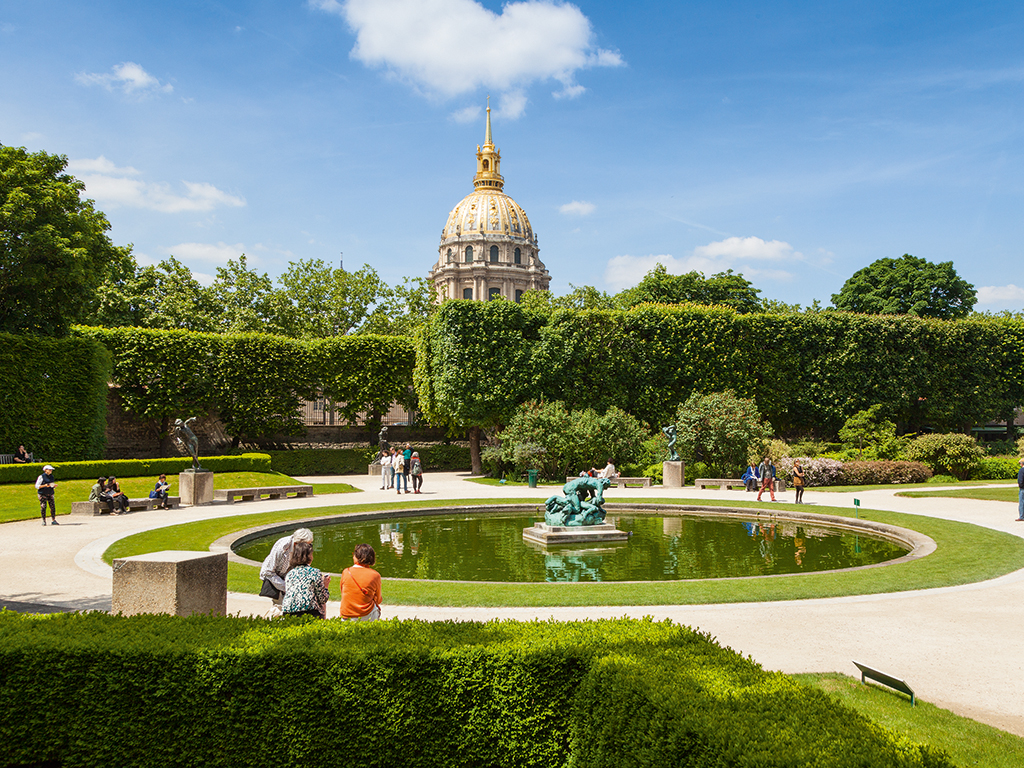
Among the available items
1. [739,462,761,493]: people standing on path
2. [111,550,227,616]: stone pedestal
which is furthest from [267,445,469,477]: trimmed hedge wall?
[111,550,227,616]: stone pedestal

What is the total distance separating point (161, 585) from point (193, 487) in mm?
15516

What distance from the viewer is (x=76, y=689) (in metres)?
4.93

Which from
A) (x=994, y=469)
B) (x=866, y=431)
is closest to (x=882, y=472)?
(x=994, y=469)

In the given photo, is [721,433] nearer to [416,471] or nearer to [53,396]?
[416,471]

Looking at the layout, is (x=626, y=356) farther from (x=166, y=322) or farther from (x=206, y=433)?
(x=166, y=322)

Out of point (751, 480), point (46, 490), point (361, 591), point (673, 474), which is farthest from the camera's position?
point (673, 474)

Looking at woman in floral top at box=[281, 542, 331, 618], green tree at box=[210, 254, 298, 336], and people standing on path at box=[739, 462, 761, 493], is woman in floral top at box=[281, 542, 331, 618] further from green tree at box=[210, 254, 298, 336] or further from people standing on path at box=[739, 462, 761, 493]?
green tree at box=[210, 254, 298, 336]

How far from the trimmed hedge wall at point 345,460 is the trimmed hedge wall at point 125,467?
7767mm

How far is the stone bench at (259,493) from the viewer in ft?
74.7

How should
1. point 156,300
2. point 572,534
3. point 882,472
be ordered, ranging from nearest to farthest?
point 572,534
point 882,472
point 156,300

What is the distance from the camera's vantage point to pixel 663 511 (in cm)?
2094

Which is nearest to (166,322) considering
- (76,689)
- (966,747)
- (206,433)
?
(206,433)

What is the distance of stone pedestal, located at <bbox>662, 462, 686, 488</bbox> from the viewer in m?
28.3

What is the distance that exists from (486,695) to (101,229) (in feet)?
106
